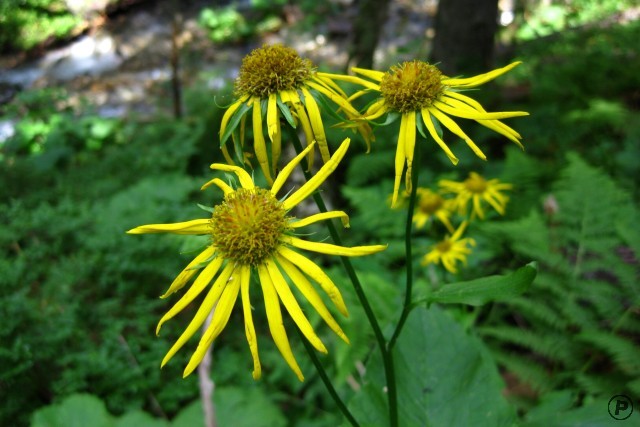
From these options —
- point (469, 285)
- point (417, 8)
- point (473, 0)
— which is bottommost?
point (469, 285)

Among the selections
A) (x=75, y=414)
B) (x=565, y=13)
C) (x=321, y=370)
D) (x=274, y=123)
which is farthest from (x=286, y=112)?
(x=565, y=13)

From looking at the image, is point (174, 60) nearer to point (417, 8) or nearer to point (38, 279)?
point (38, 279)

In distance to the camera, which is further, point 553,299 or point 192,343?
point 192,343

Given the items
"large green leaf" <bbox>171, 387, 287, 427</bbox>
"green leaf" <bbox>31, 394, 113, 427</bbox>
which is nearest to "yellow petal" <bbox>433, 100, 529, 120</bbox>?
"large green leaf" <bbox>171, 387, 287, 427</bbox>

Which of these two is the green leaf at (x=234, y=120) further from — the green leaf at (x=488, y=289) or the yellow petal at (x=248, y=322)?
the green leaf at (x=488, y=289)

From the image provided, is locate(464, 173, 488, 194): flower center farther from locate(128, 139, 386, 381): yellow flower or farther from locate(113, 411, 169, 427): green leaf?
locate(113, 411, 169, 427): green leaf

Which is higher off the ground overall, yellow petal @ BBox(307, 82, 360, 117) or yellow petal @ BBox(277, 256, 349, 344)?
yellow petal @ BBox(307, 82, 360, 117)

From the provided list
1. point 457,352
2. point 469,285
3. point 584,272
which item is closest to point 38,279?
point 457,352
